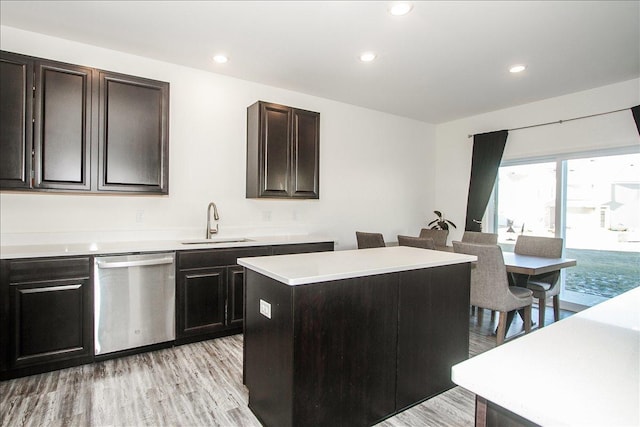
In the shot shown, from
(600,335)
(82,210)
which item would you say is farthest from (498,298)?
(82,210)

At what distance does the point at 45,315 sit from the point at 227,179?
2047 millimetres

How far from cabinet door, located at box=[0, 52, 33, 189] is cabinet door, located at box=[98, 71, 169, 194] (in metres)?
0.47

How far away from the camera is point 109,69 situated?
10.6 feet

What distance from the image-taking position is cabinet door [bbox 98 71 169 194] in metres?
2.93

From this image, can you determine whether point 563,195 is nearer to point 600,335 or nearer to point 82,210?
point 600,335

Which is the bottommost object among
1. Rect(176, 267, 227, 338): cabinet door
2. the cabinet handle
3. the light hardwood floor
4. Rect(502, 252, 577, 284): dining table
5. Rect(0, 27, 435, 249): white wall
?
the light hardwood floor

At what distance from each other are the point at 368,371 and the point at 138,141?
107 inches

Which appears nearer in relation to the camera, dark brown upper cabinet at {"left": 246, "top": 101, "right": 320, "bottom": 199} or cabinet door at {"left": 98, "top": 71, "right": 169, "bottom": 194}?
cabinet door at {"left": 98, "top": 71, "right": 169, "bottom": 194}

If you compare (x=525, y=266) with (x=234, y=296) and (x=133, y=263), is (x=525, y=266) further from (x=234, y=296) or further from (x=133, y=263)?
(x=133, y=263)

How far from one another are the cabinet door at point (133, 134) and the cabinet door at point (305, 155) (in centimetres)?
138

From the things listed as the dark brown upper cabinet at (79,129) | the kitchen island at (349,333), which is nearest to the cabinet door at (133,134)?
the dark brown upper cabinet at (79,129)

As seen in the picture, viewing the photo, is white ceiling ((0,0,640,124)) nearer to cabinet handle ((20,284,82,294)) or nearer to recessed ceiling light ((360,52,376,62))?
recessed ceiling light ((360,52,376,62))

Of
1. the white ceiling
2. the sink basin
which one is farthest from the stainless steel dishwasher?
the white ceiling

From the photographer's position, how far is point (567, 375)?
2.44 ft
